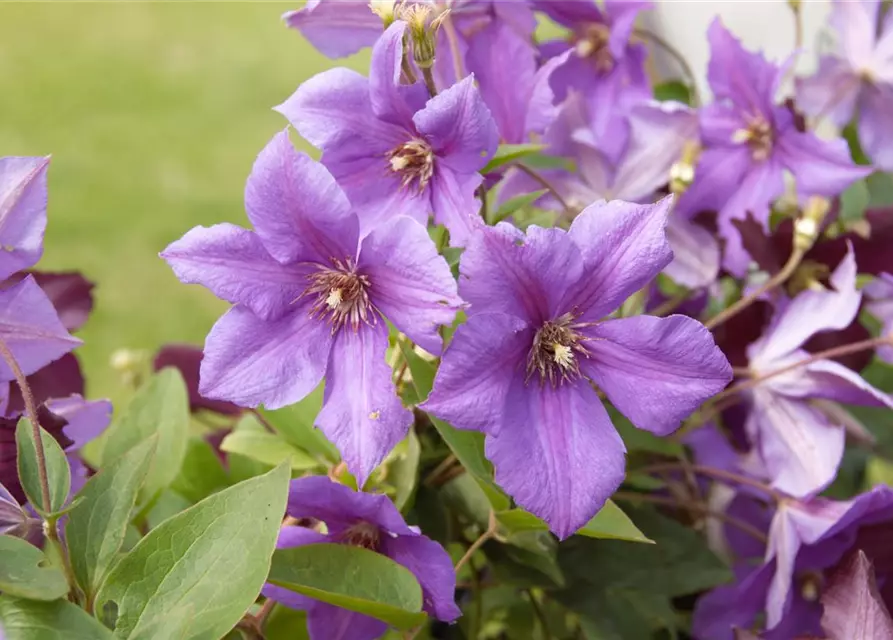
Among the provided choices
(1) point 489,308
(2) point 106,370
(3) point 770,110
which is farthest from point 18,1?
(1) point 489,308

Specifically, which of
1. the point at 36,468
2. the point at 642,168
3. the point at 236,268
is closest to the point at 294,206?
the point at 236,268

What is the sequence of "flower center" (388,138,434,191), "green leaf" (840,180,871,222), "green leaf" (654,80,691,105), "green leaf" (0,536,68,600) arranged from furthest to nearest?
"green leaf" (654,80,691,105) < "green leaf" (840,180,871,222) < "flower center" (388,138,434,191) < "green leaf" (0,536,68,600)

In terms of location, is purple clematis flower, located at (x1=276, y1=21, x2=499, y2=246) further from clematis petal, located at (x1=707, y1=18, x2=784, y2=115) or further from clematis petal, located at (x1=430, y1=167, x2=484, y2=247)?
clematis petal, located at (x1=707, y1=18, x2=784, y2=115)

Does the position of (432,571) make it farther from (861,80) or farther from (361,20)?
(861,80)

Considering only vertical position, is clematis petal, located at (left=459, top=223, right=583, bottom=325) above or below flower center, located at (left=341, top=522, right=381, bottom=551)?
above

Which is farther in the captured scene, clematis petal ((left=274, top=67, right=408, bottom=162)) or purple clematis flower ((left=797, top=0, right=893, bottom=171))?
purple clematis flower ((left=797, top=0, right=893, bottom=171))

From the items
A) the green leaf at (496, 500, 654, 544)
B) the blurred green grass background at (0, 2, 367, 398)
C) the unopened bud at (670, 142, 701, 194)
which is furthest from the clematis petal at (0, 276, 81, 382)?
the blurred green grass background at (0, 2, 367, 398)

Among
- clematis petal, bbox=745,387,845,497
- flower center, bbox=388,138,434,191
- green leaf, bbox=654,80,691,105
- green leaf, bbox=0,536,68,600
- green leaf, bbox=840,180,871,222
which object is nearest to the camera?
green leaf, bbox=0,536,68,600
